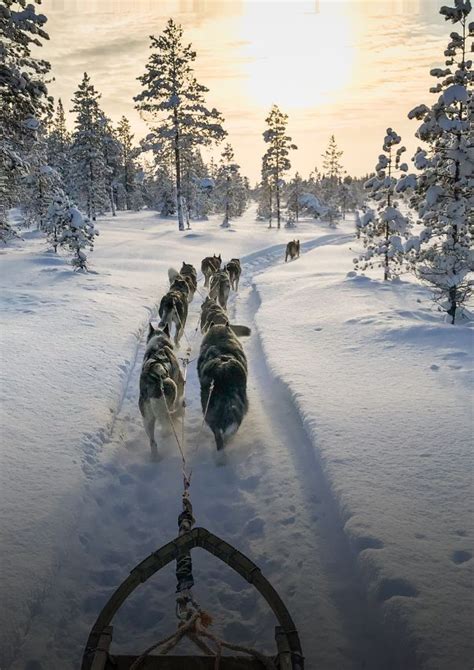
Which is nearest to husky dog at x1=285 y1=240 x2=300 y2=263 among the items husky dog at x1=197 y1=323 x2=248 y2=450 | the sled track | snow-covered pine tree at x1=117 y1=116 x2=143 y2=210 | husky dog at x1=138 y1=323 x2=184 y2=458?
the sled track

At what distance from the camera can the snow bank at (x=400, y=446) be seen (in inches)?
134

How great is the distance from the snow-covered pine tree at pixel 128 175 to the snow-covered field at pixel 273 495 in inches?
2540

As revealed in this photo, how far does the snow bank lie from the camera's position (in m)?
3.40

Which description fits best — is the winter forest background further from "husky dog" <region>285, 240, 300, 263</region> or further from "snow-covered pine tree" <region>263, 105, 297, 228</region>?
"snow-covered pine tree" <region>263, 105, 297, 228</region>

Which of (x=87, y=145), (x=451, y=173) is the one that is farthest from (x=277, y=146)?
(x=451, y=173)

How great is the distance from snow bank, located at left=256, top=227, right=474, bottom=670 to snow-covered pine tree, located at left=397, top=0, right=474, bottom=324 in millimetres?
1340

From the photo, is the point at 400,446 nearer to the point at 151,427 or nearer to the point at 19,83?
the point at 151,427

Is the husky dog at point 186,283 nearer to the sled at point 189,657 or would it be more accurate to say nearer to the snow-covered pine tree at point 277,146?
the sled at point 189,657

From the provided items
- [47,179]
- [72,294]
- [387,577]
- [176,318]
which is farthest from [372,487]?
[47,179]

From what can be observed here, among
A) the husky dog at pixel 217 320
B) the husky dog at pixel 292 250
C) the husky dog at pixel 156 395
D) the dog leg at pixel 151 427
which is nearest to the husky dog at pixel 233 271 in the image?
the husky dog at pixel 217 320

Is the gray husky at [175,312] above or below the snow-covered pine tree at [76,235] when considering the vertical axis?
below

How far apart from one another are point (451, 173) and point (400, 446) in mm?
9196

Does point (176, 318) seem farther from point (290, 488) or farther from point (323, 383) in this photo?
point (290, 488)

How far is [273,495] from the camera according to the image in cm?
514
